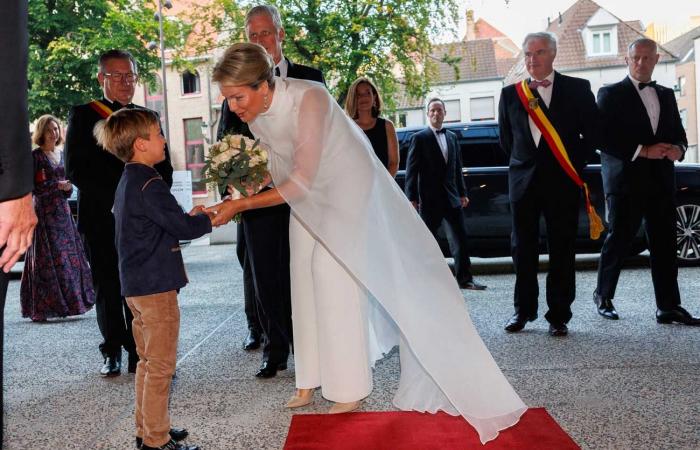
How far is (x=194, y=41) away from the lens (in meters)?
25.3

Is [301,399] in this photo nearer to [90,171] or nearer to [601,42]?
[90,171]

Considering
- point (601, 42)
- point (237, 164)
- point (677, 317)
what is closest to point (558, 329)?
point (677, 317)

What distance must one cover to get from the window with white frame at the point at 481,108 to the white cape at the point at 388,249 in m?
41.4

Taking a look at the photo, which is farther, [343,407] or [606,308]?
[606,308]

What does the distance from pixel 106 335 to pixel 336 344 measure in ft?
6.18

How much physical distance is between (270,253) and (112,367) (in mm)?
1320

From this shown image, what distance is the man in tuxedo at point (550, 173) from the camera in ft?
18.4

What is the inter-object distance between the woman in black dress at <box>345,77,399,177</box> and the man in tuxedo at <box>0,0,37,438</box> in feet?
16.7

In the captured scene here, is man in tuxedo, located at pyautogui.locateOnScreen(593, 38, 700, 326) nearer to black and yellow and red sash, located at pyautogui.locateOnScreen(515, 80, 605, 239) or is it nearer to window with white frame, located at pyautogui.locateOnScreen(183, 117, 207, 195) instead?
black and yellow and red sash, located at pyautogui.locateOnScreen(515, 80, 605, 239)

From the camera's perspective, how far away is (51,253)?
780 centimetres

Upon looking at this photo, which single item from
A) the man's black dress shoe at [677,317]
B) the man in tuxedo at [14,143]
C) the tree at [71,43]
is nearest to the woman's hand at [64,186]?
the man's black dress shoe at [677,317]

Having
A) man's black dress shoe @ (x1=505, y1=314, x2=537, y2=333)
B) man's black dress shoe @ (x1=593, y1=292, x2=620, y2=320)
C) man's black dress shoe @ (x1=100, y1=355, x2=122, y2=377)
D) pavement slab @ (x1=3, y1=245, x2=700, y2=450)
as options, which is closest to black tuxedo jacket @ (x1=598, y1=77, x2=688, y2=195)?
man's black dress shoe @ (x1=593, y1=292, x2=620, y2=320)

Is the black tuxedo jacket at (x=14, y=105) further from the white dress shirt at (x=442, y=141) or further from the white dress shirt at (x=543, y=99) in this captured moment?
the white dress shirt at (x=442, y=141)

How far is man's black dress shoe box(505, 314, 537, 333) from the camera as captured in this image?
5.75m
